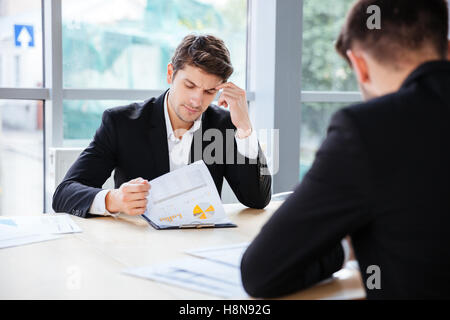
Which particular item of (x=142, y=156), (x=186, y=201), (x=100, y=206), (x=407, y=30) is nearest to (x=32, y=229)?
(x=100, y=206)

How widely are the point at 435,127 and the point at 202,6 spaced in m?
3.20

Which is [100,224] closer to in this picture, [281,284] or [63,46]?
[281,284]

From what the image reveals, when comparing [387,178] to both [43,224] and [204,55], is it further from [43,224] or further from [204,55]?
[204,55]

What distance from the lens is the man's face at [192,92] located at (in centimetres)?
221

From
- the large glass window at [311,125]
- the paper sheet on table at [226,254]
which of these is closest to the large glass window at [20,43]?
the large glass window at [311,125]

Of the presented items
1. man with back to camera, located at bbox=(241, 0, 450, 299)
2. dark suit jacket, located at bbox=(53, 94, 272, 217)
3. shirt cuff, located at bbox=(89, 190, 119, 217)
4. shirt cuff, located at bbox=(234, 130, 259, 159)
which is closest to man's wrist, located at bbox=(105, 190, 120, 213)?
shirt cuff, located at bbox=(89, 190, 119, 217)

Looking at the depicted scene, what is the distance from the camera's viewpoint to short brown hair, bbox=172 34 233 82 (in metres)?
2.19

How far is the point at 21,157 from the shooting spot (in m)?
3.39

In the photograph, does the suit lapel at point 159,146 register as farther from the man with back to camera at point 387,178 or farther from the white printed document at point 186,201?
the man with back to camera at point 387,178

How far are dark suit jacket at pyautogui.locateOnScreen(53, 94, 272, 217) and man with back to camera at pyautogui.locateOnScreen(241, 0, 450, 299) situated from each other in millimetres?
1136

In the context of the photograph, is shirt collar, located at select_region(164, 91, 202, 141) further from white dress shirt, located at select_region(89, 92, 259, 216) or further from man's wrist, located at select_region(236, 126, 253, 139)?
man's wrist, located at select_region(236, 126, 253, 139)

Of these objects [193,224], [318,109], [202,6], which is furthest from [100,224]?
[318,109]

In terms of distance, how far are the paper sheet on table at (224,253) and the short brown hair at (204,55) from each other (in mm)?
968

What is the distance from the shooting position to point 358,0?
1.09 m
